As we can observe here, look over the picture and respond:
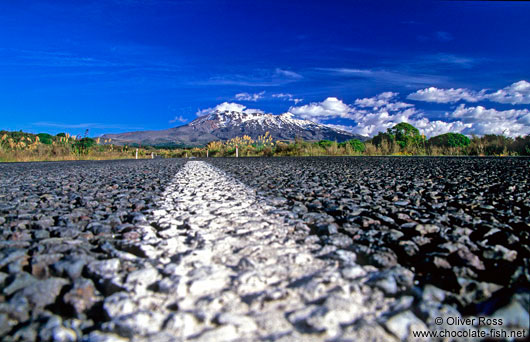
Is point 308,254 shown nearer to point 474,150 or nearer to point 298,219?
point 298,219

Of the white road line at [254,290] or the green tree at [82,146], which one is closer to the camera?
the white road line at [254,290]

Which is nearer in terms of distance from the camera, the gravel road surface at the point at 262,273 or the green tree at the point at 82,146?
the gravel road surface at the point at 262,273

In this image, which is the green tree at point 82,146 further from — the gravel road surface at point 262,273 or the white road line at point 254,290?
the white road line at point 254,290

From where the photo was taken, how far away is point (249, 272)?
1.32 m

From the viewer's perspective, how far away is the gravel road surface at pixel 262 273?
0.96 meters

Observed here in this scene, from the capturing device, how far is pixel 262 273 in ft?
4.30

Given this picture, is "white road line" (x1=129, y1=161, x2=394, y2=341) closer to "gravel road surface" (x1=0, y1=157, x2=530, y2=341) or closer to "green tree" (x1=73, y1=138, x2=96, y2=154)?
"gravel road surface" (x1=0, y1=157, x2=530, y2=341)

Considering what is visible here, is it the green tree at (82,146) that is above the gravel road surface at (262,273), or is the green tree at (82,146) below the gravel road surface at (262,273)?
above

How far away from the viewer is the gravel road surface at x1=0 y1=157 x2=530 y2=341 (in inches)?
37.7

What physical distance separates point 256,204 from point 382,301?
1.92 m

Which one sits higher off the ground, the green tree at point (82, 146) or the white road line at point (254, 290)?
the green tree at point (82, 146)

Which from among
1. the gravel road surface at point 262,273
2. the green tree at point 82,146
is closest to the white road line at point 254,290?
the gravel road surface at point 262,273

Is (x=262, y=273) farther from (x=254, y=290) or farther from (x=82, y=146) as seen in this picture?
(x=82, y=146)

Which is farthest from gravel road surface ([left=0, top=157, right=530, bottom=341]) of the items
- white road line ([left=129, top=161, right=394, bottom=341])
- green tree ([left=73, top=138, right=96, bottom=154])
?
green tree ([left=73, top=138, right=96, bottom=154])
